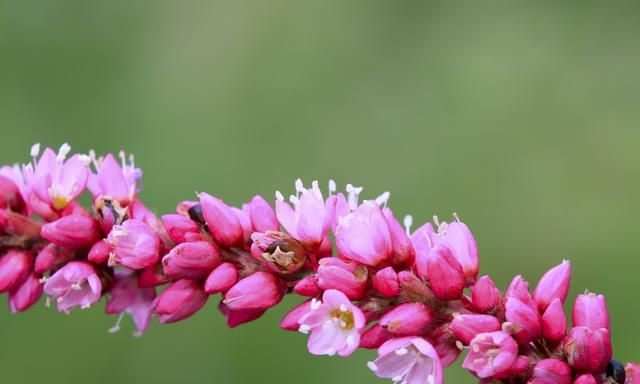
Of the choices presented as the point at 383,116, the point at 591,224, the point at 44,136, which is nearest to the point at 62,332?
the point at 44,136

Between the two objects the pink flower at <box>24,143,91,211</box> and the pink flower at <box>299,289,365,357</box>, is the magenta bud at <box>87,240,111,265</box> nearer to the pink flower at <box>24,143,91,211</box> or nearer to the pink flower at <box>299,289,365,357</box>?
the pink flower at <box>24,143,91,211</box>

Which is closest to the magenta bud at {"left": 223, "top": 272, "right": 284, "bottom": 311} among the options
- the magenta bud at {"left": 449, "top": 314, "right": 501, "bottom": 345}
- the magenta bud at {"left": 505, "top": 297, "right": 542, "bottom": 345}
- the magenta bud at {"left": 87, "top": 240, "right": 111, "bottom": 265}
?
the magenta bud at {"left": 87, "top": 240, "right": 111, "bottom": 265}

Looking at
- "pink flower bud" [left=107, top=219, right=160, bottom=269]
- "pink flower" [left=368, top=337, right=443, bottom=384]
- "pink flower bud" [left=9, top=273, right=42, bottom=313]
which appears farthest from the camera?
"pink flower bud" [left=9, top=273, right=42, bottom=313]

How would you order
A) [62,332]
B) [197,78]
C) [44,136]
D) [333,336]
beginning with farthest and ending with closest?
1. [197,78]
2. [44,136]
3. [62,332]
4. [333,336]

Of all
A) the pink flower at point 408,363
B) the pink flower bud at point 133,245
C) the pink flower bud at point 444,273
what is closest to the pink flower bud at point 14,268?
the pink flower bud at point 133,245

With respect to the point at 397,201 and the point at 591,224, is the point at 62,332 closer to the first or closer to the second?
the point at 397,201

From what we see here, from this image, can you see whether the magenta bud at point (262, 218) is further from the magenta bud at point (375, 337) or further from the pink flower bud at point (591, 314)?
the pink flower bud at point (591, 314)
